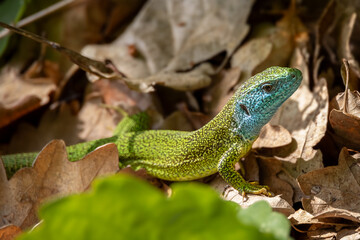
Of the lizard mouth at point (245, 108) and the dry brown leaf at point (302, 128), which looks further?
the lizard mouth at point (245, 108)

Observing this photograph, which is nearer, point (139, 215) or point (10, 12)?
point (139, 215)

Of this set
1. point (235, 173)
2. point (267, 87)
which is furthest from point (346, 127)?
point (235, 173)

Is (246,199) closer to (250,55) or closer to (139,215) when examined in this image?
(139,215)

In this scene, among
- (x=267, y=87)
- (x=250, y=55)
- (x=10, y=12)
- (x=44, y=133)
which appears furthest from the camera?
(x=10, y=12)

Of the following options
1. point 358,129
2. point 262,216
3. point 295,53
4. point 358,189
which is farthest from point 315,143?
point 262,216

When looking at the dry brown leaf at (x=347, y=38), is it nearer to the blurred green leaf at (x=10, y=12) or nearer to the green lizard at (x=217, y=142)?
the green lizard at (x=217, y=142)

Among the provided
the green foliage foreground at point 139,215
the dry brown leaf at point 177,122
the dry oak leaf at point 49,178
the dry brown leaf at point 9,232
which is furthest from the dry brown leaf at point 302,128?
the dry brown leaf at point 9,232

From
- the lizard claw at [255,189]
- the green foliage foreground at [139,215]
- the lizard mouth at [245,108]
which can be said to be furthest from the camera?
the lizard mouth at [245,108]
